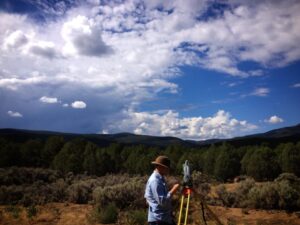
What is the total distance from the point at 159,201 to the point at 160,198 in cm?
4

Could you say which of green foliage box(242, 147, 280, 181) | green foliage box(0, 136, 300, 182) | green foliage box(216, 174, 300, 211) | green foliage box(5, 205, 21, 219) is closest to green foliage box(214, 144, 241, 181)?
green foliage box(0, 136, 300, 182)

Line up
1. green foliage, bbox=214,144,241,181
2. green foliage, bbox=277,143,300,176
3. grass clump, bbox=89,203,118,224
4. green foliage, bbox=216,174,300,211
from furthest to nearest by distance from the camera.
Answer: green foliage, bbox=214,144,241,181 → green foliage, bbox=277,143,300,176 → green foliage, bbox=216,174,300,211 → grass clump, bbox=89,203,118,224

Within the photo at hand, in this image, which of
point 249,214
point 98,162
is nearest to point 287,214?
point 249,214

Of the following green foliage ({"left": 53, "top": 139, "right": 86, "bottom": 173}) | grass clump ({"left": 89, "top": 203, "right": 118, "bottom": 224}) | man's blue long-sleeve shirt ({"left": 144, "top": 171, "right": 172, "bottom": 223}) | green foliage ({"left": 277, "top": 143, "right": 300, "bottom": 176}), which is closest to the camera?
man's blue long-sleeve shirt ({"left": 144, "top": 171, "right": 172, "bottom": 223})

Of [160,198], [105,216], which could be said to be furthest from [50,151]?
[160,198]

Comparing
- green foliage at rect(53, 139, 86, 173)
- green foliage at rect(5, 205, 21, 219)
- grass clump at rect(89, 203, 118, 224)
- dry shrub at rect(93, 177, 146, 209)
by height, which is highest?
green foliage at rect(53, 139, 86, 173)

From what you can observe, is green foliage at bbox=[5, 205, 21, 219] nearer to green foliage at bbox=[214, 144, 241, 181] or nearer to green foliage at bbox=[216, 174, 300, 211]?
green foliage at bbox=[216, 174, 300, 211]

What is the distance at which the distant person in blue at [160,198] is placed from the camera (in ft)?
16.5

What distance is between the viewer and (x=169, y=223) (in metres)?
5.10

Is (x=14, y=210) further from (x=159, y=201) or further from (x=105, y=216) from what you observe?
(x=159, y=201)

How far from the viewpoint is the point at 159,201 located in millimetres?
5004

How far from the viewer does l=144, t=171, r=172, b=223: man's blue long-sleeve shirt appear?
502 centimetres

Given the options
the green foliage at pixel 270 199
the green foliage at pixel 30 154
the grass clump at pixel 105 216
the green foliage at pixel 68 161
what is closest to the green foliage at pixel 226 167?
the green foliage at pixel 68 161

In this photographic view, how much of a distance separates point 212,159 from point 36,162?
48.3 feet
